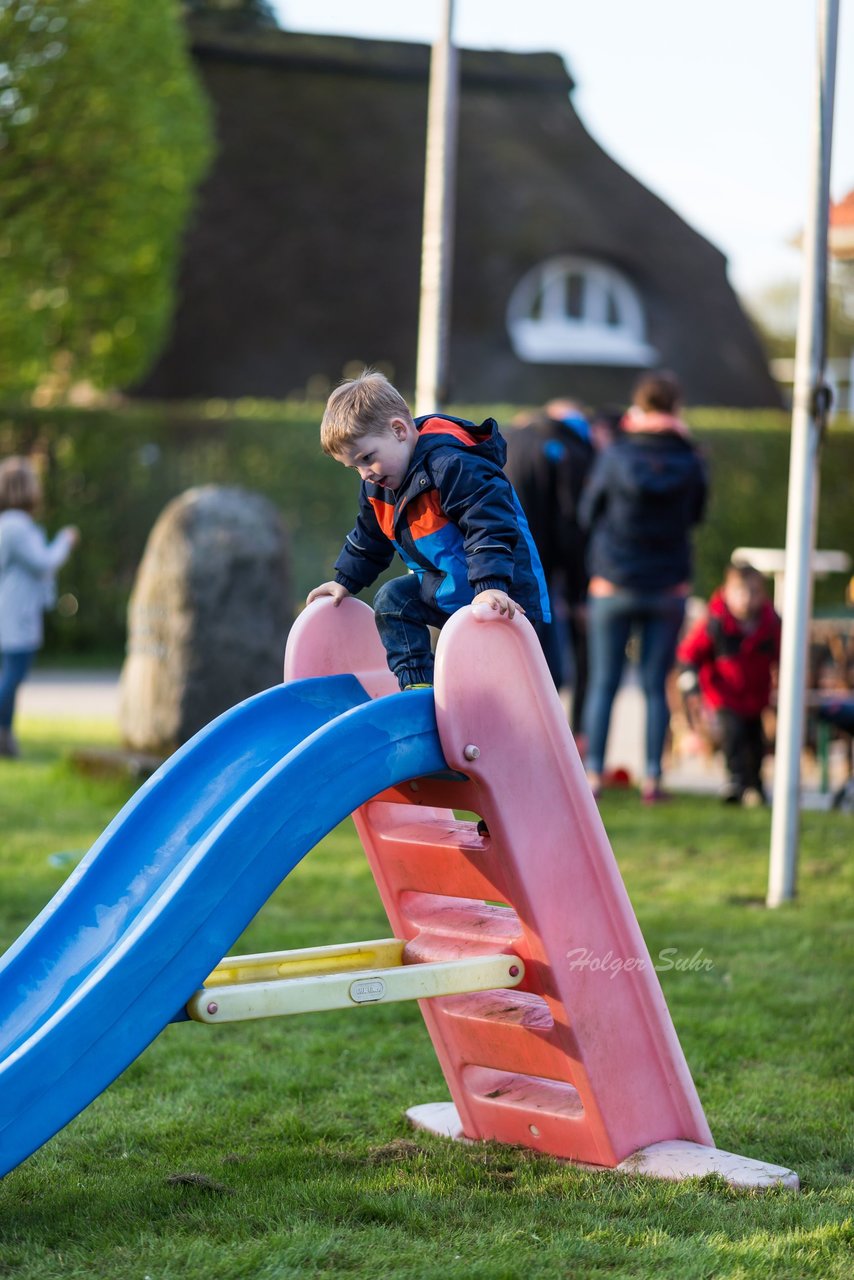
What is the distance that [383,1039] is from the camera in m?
5.13

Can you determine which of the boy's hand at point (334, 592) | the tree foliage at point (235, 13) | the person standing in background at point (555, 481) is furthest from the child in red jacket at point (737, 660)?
the tree foliage at point (235, 13)

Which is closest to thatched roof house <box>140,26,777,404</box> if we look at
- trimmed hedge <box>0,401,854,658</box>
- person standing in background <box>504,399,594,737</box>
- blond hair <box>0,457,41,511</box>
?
trimmed hedge <box>0,401,854,658</box>

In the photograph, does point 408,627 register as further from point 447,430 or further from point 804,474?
point 804,474

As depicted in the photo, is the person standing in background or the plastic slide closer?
the plastic slide

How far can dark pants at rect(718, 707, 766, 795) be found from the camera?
9.15 m

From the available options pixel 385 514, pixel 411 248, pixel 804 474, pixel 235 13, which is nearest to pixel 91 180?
pixel 411 248

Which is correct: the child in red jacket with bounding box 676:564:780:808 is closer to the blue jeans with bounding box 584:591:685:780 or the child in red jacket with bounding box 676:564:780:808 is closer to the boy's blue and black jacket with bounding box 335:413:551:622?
the blue jeans with bounding box 584:591:685:780

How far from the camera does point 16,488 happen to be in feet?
34.5

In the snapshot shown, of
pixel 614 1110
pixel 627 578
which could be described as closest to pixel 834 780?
pixel 627 578

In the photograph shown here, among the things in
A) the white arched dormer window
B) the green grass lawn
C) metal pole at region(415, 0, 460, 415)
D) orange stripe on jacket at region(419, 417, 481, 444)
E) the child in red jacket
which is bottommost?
the green grass lawn

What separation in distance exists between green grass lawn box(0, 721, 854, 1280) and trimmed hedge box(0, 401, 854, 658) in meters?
11.9

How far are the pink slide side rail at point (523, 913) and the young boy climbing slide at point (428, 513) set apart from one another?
0.54 feet

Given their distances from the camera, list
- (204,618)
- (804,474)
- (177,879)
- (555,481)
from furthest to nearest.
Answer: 1. (204,618)
2. (555,481)
3. (804,474)
4. (177,879)

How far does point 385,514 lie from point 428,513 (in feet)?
0.55
